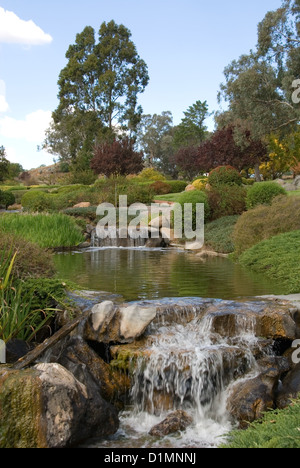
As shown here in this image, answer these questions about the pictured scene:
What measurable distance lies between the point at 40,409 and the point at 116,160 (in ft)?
92.9

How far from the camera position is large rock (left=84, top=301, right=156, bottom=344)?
5379mm

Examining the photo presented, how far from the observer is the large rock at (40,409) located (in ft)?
12.6

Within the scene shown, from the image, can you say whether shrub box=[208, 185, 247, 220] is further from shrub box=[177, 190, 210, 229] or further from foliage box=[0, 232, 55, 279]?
foliage box=[0, 232, 55, 279]

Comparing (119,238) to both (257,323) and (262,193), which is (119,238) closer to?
(262,193)

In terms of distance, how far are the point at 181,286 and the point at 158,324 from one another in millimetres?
2192

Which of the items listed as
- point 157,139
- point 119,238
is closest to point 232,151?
point 119,238

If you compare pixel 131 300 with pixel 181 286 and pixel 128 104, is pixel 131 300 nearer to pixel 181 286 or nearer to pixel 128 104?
pixel 181 286

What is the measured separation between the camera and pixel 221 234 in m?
14.3

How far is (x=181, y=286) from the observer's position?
7.90 metres

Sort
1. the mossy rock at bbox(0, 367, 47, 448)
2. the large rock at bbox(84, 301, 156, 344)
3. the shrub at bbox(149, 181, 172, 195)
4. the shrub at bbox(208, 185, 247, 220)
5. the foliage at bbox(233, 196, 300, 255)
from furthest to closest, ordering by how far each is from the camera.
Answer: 1. the shrub at bbox(149, 181, 172, 195)
2. the shrub at bbox(208, 185, 247, 220)
3. the foliage at bbox(233, 196, 300, 255)
4. the large rock at bbox(84, 301, 156, 344)
5. the mossy rock at bbox(0, 367, 47, 448)

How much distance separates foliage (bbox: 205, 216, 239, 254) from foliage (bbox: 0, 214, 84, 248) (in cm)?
418

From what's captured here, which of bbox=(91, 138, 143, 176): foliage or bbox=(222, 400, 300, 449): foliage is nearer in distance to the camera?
bbox=(222, 400, 300, 449): foliage

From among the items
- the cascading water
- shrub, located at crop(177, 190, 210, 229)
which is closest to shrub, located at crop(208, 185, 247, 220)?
shrub, located at crop(177, 190, 210, 229)
